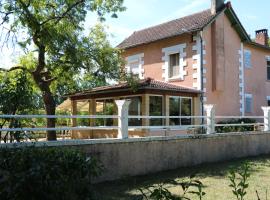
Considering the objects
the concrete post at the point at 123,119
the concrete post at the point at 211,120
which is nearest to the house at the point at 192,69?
the concrete post at the point at 211,120

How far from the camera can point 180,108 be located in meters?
19.4

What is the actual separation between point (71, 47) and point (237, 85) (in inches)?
437

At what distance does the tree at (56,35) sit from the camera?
14711mm

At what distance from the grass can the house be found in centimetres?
561

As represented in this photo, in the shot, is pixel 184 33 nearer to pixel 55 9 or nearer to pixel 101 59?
pixel 101 59

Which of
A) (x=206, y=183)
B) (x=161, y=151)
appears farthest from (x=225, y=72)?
(x=206, y=183)

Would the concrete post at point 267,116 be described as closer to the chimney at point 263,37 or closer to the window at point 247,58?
the window at point 247,58

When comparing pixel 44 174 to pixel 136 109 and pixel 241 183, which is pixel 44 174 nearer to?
pixel 241 183

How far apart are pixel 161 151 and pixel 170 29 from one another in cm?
1127

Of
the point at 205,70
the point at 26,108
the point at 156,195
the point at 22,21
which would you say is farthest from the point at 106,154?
the point at 205,70

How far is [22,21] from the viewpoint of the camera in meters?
14.3

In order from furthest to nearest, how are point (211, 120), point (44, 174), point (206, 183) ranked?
point (211, 120), point (206, 183), point (44, 174)

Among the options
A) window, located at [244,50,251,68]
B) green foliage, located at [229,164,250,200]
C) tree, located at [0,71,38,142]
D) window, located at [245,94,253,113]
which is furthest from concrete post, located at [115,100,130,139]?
window, located at [244,50,251,68]

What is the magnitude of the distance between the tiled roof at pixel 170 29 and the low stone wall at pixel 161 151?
6684 millimetres
